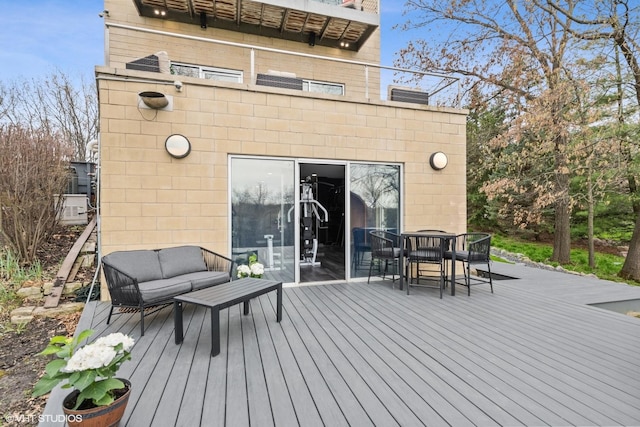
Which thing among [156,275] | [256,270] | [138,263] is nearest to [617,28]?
[256,270]

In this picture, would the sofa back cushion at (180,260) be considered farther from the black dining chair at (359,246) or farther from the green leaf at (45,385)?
the black dining chair at (359,246)

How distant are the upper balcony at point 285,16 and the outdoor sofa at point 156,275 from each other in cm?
560

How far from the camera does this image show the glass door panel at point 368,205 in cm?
562

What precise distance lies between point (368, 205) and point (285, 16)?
4.95 metres

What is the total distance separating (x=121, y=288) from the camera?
3324 mm

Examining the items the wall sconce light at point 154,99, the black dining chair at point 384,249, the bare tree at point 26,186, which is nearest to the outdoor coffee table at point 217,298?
the black dining chair at point 384,249

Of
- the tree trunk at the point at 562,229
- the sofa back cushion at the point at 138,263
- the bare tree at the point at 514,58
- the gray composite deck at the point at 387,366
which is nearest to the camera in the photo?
the gray composite deck at the point at 387,366

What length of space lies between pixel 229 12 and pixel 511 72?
7.74 meters

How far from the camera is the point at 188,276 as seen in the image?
3.93 metres

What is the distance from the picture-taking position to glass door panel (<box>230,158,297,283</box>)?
495cm

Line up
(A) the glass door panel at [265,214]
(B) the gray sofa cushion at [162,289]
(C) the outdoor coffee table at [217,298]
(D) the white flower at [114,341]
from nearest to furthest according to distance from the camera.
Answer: (D) the white flower at [114,341] < (C) the outdoor coffee table at [217,298] < (B) the gray sofa cushion at [162,289] < (A) the glass door panel at [265,214]

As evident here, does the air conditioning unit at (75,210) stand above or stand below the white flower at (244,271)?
above

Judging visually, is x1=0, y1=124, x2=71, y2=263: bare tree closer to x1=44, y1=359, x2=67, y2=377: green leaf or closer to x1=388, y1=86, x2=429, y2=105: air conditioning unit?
x1=44, y1=359, x2=67, y2=377: green leaf

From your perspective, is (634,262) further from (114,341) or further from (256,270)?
(114,341)
